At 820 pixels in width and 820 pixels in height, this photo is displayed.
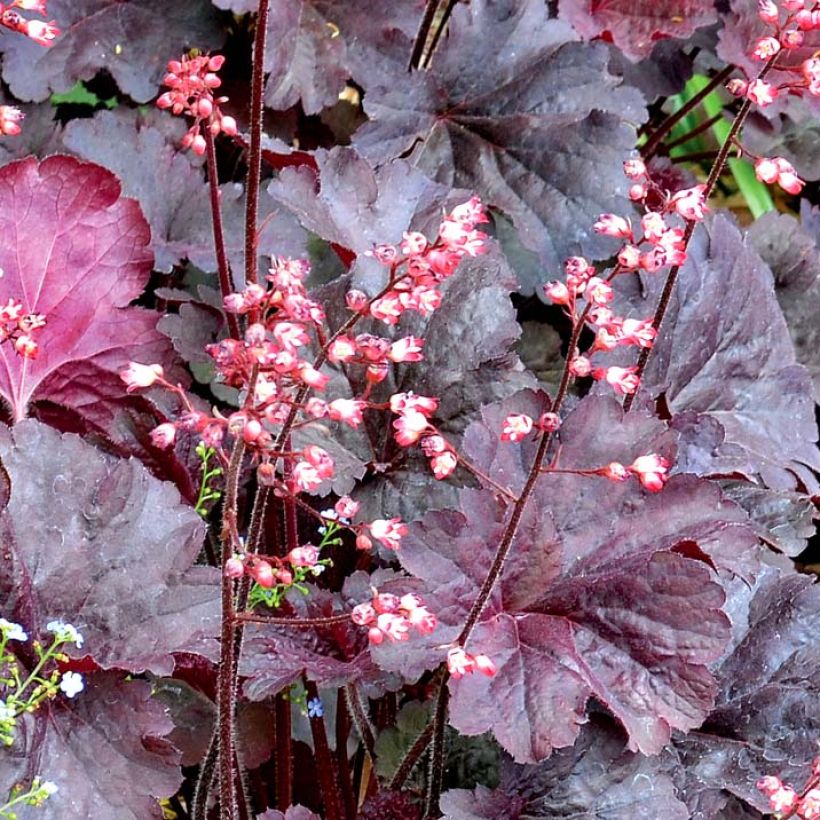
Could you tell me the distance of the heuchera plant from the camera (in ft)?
2.73

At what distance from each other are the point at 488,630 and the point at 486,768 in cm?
28

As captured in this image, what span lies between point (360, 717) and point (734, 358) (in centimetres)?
67

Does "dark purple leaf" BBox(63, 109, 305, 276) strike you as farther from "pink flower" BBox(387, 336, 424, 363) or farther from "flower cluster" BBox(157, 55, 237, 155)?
"pink flower" BBox(387, 336, 424, 363)

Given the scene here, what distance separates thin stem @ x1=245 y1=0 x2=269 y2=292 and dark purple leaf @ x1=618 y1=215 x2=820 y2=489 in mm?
589

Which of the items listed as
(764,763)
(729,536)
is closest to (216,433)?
(729,536)

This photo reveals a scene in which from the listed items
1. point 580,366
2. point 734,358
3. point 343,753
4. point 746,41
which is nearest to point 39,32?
point 580,366

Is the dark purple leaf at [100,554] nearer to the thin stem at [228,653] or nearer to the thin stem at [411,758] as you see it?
the thin stem at [228,653]

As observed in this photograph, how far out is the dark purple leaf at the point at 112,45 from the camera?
1477 millimetres

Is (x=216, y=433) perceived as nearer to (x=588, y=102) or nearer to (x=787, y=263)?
(x=588, y=102)

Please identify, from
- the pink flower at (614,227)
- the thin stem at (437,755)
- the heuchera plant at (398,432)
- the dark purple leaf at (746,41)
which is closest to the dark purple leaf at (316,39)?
the heuchera plant at (398,432)

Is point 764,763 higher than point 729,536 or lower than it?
lower

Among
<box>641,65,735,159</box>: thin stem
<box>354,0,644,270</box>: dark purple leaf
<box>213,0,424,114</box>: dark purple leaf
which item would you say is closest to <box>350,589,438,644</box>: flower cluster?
<box>354,0,644,270</box>: dark purple leaf

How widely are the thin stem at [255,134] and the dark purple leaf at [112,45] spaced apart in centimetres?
66

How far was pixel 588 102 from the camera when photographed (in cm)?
146
